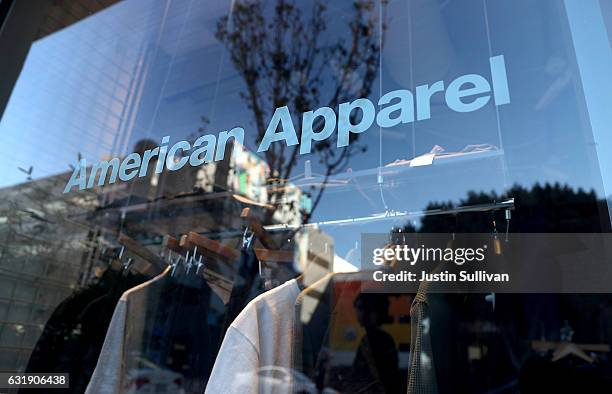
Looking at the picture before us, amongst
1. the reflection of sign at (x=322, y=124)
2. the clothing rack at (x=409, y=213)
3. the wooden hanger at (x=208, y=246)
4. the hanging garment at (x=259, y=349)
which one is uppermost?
the reflection of sign at (x=322, y=124)

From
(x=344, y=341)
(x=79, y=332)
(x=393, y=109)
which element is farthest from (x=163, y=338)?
(x=393, y=109)

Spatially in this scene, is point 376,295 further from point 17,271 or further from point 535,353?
point 17,271

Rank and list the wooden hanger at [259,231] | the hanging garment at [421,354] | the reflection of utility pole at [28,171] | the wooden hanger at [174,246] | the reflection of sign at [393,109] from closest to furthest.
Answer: the hanging garment at [421,354]
the reflection of sign at [393,109]
the wooden hanger at [259,231]
the wooden hanger at [174,246]
the reflection of utility pole at [28,171]

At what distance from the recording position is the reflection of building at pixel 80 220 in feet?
4.30

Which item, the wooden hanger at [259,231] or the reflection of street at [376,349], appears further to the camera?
the wooden hanger at [259,231]

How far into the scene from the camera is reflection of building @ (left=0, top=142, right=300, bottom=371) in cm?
131

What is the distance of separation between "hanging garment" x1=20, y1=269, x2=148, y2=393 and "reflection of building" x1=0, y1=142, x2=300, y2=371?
0.22 feet

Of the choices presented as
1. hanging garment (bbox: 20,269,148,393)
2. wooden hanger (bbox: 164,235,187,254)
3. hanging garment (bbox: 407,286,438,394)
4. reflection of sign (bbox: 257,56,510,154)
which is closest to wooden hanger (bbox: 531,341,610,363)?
hanging garment (bbox: 407,286,438,394)

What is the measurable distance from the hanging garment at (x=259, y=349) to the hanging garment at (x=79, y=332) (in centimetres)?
54

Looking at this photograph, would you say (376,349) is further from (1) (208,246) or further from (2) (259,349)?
(1) (208,246)

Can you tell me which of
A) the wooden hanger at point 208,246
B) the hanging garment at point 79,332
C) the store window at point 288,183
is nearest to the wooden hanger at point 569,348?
the store window at point 288,183

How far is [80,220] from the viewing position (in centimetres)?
156

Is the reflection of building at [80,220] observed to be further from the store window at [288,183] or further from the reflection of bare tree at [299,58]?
the reflection of bare tree at [299,58]

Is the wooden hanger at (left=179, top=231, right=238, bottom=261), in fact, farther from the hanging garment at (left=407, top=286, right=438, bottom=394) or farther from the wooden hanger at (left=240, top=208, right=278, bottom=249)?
the hanging garment at (left=407, top=286, right=438, bottom=394)
